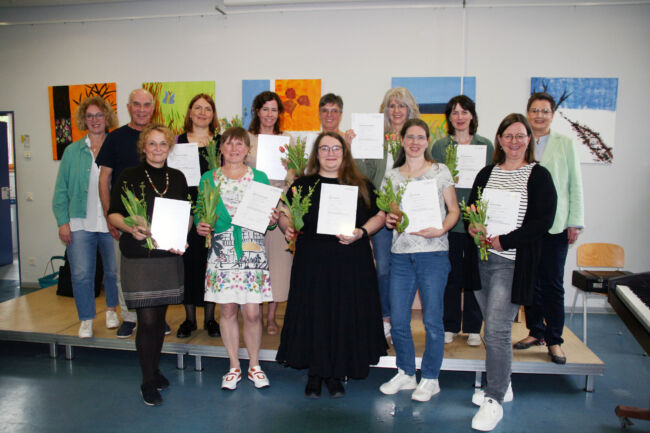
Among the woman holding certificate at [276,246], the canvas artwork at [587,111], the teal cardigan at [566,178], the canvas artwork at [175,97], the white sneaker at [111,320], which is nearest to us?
the teal cardigan at [566,178]

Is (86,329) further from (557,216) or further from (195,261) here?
(557,216)

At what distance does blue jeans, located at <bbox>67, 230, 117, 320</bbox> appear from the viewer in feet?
11.8

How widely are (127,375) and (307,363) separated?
1548 mm

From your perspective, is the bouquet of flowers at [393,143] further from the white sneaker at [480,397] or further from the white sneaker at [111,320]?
the white sneaker at [111,320]

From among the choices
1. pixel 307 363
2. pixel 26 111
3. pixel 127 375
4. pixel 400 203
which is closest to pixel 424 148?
pixel 400 203

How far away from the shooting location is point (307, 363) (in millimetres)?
2930

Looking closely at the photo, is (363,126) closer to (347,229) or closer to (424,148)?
(424,148)

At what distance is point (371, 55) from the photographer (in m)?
5.33

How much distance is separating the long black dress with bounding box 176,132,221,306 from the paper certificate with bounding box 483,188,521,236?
79.3 inches

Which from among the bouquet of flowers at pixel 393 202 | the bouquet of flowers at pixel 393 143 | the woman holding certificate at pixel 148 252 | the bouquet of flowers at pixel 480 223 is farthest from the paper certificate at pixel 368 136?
the woman holding certificate at pixel 148 252

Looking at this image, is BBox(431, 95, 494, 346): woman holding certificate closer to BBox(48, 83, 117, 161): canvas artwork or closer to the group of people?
the group of people

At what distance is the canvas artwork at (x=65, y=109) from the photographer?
5910 mm

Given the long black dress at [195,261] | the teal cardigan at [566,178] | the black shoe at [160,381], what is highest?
the teal cardigan at [566,178]

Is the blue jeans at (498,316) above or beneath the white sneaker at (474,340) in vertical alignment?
above
